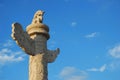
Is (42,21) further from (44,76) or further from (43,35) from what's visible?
(44,76)

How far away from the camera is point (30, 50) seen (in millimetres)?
12430

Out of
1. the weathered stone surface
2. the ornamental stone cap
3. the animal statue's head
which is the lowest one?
the weathered stone surface

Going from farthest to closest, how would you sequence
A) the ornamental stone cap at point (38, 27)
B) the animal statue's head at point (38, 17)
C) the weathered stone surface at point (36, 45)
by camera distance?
the animal statue's head at point (38, 17), the ornamental stone cap at point (38, 27), the weathered stone surface at point (36, 45)

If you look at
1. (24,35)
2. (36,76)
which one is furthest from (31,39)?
(36,76)

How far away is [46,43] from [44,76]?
4.66ft

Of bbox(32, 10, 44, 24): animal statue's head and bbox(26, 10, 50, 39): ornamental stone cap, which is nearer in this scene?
bbox(26, 10, 50, 39): ornamental stone cap

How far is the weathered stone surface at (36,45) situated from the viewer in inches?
480

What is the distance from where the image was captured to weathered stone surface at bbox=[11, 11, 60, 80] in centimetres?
1218

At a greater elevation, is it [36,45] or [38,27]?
[38,27]

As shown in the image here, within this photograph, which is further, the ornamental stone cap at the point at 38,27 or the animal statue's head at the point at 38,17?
the animal statue's head at the point at 38,17

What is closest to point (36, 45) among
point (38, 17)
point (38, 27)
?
point (38, 27)

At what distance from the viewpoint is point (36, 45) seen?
12.7 m

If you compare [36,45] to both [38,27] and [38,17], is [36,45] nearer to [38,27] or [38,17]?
[38,27]

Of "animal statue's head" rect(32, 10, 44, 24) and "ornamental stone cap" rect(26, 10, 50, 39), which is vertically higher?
"animal statue's head" rect(32, 10, 44, 24)
